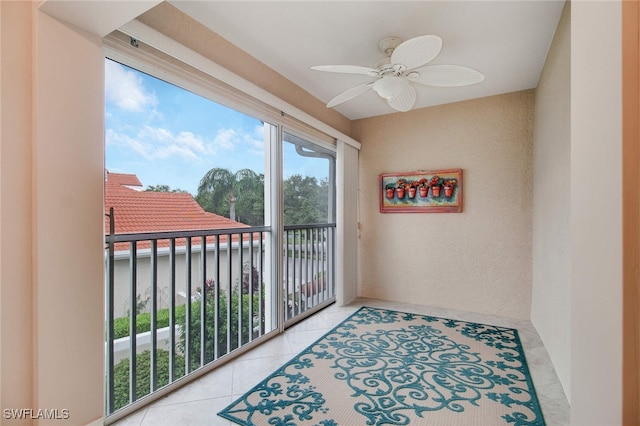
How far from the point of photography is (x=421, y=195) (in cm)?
347

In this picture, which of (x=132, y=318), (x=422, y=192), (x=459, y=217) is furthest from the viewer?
(x=422, y=192)

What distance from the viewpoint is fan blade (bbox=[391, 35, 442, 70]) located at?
1487 mm

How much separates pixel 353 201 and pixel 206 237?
2.03 meters

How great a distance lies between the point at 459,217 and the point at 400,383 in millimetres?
2080

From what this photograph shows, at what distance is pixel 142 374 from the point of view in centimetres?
191

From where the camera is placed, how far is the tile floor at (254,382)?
1.56 m

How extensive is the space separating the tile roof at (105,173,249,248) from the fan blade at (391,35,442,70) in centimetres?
161

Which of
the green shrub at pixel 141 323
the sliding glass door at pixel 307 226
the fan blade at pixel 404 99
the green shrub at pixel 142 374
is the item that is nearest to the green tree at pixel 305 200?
the sliding glass door at pixel 307 226

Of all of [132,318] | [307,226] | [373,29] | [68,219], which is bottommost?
[132,318]

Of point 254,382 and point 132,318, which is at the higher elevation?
point 132,318

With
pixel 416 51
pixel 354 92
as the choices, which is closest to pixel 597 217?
pixel 416 51

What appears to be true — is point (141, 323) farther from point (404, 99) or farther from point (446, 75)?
point (446, 75)

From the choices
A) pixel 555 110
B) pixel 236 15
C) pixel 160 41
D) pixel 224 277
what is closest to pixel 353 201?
pixel 224 277

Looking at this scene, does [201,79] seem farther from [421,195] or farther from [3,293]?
[421,195]
